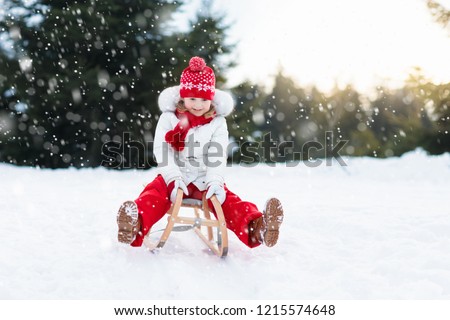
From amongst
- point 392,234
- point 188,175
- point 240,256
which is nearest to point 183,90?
point 188,175

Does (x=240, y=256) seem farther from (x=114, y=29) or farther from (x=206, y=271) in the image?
(x=114, y=29)

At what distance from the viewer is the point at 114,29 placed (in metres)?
9.41

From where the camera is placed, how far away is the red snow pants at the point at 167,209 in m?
3.42

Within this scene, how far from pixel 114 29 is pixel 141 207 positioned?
6.85m

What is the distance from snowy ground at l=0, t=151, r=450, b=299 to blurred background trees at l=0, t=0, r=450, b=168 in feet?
12.2

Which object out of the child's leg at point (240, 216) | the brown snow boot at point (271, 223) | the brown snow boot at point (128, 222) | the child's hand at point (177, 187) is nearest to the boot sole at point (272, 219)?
the brown snow boot at point (271, 223)

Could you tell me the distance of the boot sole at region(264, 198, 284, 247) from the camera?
3.37 metres

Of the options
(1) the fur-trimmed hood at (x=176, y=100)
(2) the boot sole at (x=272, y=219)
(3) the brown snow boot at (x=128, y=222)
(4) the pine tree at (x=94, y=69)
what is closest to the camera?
(3) the brown snow boot at (x=128, y=222)

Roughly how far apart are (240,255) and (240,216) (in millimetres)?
354

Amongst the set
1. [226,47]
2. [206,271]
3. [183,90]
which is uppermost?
[226,47]

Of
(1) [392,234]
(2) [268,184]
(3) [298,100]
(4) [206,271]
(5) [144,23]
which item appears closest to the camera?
(4) [206,271]

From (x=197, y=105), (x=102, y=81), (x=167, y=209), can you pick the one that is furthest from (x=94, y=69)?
(x=167, y=209)

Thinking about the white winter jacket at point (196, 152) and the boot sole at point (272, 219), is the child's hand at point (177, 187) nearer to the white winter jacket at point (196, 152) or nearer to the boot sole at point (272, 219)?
the white winter jacket at point (196, 152)

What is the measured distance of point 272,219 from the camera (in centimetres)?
338
